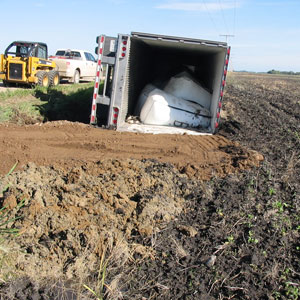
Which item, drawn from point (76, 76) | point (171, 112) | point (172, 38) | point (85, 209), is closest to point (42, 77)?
point (76, 76)

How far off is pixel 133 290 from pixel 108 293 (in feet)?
0.82

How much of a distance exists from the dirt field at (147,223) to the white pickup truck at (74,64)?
40.5 ft

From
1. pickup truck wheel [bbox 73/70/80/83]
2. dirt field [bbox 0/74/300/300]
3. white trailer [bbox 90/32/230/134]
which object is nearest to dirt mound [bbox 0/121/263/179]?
dirt field [bbox 0/74/300/300]

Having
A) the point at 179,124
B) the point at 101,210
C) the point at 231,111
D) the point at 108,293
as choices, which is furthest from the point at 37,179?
the point at 231,111

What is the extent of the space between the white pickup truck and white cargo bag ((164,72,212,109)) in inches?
386

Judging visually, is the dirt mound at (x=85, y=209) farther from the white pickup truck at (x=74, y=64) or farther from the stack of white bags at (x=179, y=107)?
the white pickup truck at (x=74, y=64)

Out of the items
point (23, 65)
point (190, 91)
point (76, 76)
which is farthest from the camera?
point (76, 76)

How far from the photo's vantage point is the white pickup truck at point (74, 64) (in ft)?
61.1

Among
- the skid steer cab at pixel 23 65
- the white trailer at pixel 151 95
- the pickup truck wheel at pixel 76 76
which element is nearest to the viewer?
the white trailer at pixel 151 95

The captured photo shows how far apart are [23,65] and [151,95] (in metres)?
7.64

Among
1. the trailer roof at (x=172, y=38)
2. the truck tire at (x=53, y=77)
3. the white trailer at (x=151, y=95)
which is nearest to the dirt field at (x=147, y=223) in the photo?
the white trailer at (x=151, y=95)

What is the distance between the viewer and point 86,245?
4098mm

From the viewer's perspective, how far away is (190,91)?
9914mm

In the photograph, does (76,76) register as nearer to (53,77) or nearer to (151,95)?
(53,77)
